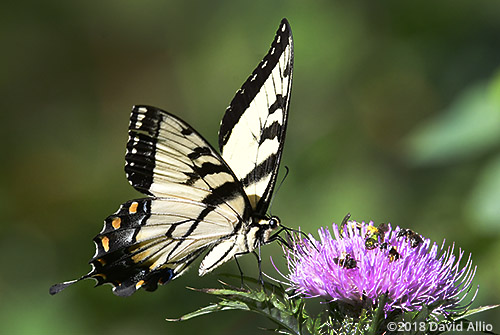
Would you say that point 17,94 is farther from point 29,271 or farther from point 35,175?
point 29,271

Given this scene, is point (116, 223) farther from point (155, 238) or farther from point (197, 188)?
point (197, 188)

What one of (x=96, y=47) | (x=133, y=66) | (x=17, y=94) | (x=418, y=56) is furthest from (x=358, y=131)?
(x=17, y=94)

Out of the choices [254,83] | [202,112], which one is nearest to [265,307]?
[254,83]
